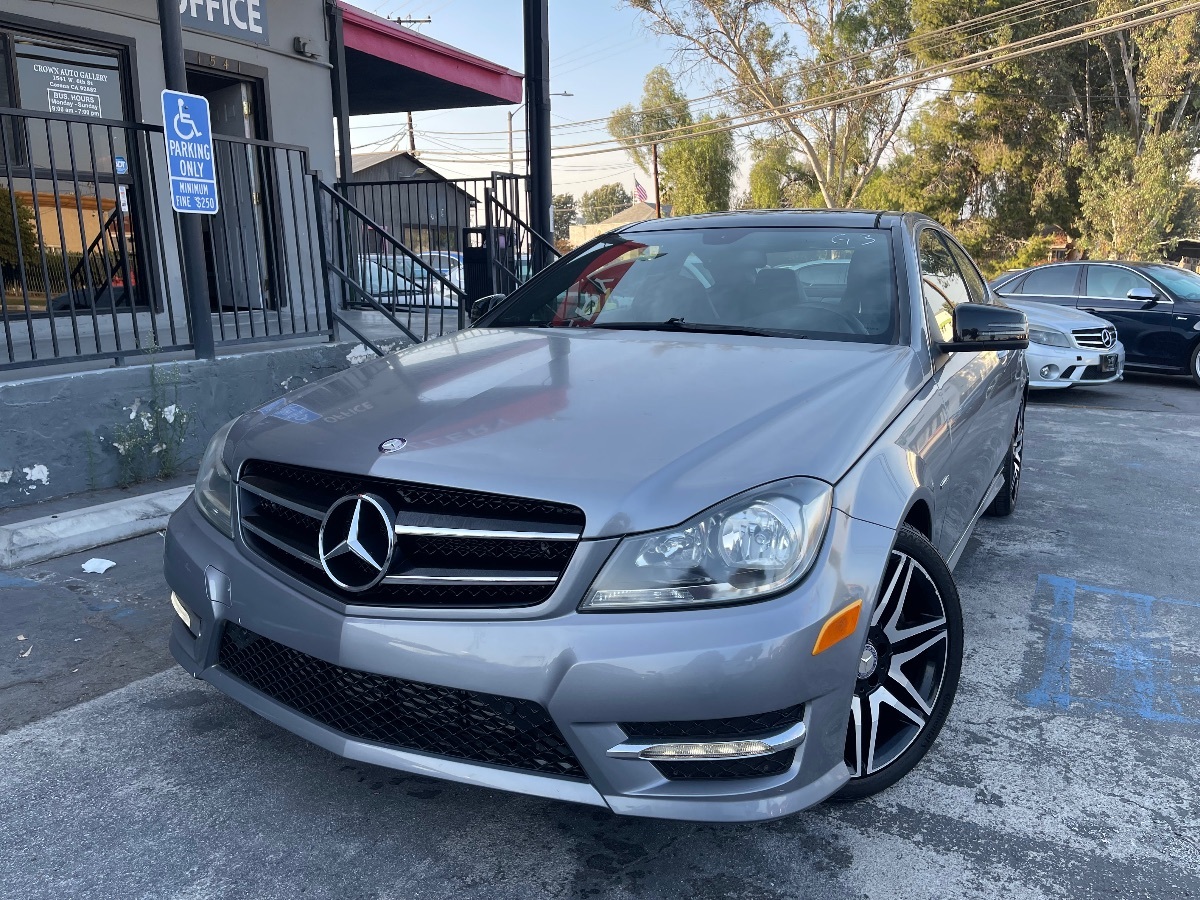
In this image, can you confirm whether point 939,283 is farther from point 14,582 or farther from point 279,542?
point 14,582

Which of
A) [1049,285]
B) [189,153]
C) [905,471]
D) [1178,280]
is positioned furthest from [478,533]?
[1178,280]

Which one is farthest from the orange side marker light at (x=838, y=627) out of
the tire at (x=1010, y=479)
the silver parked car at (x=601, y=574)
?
the tire at (x=1010, y=479)

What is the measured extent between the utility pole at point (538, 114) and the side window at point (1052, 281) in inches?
256

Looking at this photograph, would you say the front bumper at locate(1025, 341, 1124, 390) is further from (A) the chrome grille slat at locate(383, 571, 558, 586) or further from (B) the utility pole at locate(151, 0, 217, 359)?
(A) the chrome grille slat at locate(383, 571, 558, 586)

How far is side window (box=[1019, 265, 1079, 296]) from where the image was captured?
1135cm

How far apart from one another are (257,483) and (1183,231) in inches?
1056

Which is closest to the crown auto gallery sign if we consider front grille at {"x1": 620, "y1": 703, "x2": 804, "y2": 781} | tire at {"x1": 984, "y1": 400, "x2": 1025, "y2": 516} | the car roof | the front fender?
the car roof

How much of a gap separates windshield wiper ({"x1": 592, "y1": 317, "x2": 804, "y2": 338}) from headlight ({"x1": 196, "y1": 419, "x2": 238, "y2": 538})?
136 centimetres

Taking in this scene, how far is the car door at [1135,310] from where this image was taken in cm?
1066

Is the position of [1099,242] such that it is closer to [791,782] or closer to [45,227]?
[45,227]

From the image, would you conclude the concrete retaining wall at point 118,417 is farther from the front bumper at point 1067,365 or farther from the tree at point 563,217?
the tree at point 563,217

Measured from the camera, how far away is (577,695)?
1.82 metres

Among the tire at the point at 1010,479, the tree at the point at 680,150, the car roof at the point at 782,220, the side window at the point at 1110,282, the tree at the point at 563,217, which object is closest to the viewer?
the car roof at the point at 782,220

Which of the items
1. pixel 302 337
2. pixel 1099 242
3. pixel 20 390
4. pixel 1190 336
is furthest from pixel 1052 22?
pixel 20 390
